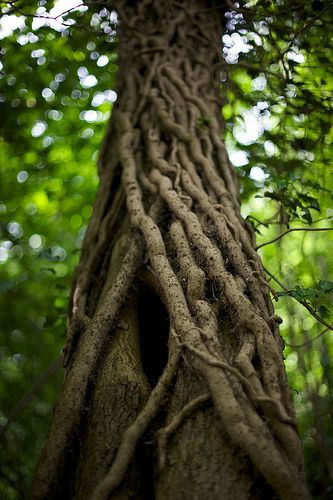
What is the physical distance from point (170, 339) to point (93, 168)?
3.05 m

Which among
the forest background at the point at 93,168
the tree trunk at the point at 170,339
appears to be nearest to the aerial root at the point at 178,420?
the tree trunk at the point at 170,339

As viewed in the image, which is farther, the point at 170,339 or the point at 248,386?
the point at 170,339

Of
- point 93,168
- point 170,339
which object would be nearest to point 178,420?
point 170,339

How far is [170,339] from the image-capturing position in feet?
4.28

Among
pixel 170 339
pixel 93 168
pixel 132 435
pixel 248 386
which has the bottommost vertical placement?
pixel 132 435

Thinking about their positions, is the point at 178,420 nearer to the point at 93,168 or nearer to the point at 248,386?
the point at 248,386

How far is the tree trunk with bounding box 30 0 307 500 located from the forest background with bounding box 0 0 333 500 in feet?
0.99

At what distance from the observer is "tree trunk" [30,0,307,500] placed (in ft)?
3.59

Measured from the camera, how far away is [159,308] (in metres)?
1.74

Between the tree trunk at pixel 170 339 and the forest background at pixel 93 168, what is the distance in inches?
11.8

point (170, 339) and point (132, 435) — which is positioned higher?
point (170, 339)

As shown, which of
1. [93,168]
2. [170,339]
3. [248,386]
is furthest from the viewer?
[93,168]

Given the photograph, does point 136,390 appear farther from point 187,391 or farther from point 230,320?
point 230,320

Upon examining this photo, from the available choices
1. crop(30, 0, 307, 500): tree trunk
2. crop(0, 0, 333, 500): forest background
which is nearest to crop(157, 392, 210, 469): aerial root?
crop(30, 0, 307, 500): tree trunk
